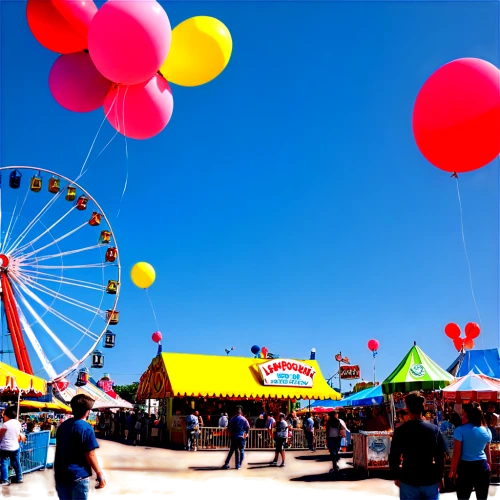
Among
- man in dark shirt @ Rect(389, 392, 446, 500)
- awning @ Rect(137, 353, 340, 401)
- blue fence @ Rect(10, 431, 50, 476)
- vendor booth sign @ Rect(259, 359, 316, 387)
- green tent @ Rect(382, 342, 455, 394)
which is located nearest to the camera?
man in dark shirt @ Rect(389, 392, 446, 500)

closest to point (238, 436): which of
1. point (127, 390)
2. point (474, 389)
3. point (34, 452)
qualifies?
point (34, 452)

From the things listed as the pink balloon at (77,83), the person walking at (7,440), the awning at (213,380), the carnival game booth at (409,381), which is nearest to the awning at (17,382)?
the person walking at (7,440)

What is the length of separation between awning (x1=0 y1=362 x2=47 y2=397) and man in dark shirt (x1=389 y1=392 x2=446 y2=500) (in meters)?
8.25

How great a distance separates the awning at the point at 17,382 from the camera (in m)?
10.4

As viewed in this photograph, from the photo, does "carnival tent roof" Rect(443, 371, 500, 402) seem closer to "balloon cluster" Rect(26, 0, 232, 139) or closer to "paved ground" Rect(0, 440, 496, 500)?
"paved ground" Rect(0, 440, 496, 500)

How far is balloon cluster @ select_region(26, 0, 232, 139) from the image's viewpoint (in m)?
6.65

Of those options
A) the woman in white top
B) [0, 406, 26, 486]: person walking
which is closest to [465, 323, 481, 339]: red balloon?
the woman in white top

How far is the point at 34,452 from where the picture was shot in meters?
10.5

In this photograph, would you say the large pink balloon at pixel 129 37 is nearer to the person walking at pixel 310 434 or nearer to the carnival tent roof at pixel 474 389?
the carnival tent roof at pixel 474 389

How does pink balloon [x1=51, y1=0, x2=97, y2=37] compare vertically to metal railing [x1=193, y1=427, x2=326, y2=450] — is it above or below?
above

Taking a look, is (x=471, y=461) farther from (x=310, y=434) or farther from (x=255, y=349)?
(x=255, y=349)

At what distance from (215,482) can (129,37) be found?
7.20 meters

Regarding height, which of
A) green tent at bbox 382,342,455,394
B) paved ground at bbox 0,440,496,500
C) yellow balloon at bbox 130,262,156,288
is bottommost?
paved ground at bbox 0,440,496,500

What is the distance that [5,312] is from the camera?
60.6 ft
